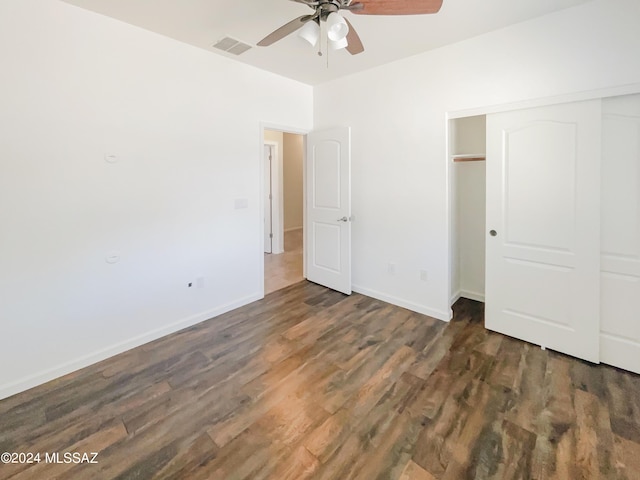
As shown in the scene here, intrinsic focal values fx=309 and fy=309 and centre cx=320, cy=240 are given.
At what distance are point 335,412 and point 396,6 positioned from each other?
7.98 feet

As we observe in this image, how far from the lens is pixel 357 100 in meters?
3.75

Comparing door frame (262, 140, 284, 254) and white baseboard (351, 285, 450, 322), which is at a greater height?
door frame (262, 140, 284, 254)

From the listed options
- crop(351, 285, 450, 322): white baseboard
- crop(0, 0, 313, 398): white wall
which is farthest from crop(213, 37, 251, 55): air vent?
crop(351, 285, 450, 322): white baseboard

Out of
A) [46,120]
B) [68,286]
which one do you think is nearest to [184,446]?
[68,286]

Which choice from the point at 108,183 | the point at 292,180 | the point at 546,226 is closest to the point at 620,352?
the point at 546,226

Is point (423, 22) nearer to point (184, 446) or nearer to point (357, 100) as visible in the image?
point (357, 100)

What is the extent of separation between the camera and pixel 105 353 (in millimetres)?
2623

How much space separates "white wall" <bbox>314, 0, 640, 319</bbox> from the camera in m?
2.27

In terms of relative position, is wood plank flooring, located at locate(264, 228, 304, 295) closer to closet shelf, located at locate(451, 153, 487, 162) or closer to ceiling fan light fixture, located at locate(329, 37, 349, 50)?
closet shelf, located at locate(451, 153, 487, 162)

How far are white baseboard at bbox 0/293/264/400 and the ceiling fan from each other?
107 inches

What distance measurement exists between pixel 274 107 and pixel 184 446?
137 inches

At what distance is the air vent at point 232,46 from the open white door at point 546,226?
2.41 metres

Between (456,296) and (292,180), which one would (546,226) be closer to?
(456,296)

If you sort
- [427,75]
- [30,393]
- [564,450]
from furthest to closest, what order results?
[427,75] < [30,393] < [564,450]
